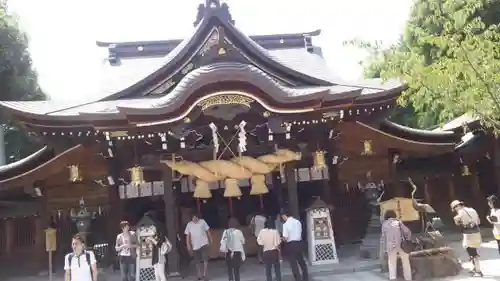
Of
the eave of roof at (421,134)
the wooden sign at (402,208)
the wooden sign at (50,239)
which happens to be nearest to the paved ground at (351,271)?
the wooden sign at (50,239)

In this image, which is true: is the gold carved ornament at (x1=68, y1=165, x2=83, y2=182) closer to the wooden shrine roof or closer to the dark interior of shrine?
the wooden shrine roof

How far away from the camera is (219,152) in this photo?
41.3 ft

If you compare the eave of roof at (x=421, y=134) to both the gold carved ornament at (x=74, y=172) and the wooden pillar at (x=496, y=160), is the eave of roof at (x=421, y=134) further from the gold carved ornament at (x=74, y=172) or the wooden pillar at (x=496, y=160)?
the gold carved ornament at (x=74, y=172)

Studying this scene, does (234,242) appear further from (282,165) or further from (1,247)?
(1,247)

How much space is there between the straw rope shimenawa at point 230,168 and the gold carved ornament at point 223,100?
1.50 m

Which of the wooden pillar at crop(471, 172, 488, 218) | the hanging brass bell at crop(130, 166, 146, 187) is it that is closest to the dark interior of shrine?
the hanging brass bell at crop(130, 166, 146, 187)

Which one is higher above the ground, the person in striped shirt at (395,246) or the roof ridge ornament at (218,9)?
the roof ridge ornament at (218,9)

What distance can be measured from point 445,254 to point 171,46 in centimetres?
1274

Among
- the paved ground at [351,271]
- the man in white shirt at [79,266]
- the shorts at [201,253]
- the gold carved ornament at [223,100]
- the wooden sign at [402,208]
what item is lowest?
the paved ground at [351,271]

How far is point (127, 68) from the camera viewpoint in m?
17.7

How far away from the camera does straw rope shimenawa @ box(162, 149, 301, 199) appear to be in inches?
475

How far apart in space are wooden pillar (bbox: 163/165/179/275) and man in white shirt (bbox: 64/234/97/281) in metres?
3.85

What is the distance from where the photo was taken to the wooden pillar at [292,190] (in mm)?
12180

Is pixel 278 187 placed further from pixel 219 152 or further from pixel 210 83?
pixel 210 83
